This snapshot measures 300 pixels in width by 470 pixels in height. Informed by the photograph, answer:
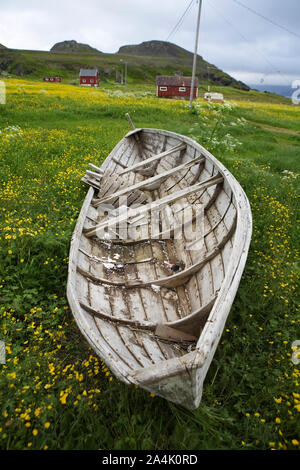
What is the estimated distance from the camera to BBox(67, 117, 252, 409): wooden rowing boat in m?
1.97

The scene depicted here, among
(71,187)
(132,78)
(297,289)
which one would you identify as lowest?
(297,289)

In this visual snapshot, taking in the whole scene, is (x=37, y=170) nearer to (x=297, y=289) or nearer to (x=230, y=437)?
(x=297, y=289)

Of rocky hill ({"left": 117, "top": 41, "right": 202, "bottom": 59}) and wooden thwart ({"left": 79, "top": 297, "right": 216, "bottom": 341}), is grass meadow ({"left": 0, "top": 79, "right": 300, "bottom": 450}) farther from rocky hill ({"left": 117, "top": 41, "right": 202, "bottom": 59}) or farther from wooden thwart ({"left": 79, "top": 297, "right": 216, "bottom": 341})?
rocky hill ({"left": 117, "top": 41, "right": 202, "bottom": 59})

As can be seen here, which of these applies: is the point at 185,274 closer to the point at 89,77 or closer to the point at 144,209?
the point at 144,209

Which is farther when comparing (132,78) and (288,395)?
(132,78)

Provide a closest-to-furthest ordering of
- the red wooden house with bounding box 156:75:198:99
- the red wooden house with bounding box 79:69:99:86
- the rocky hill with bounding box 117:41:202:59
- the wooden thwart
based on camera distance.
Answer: the wooden thwart
the red wooden house with bounding box 156:75:198:99
the red wooden house with bounding box 79:69:99:86
the rocky hill with bounding box 117:41:202:59

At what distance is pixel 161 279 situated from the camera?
11.6ft

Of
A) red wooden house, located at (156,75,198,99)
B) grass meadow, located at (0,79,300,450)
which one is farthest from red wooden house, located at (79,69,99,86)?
grass meadow, located at (0,79,300,450)

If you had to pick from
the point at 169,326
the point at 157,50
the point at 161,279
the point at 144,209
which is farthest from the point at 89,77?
the point at 157,50

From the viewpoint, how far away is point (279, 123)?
62.8ft

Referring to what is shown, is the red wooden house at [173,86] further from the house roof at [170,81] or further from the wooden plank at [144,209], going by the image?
the wooden plank at [144,209]

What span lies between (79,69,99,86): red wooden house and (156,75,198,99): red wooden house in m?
20.2

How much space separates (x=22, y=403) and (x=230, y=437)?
1.70 metres

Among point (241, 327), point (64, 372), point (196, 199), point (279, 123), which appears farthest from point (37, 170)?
point (279, 123)
